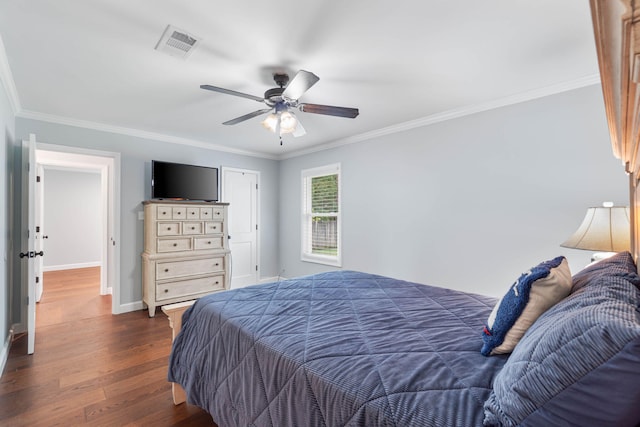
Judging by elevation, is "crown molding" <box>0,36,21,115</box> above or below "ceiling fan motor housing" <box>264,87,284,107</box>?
above

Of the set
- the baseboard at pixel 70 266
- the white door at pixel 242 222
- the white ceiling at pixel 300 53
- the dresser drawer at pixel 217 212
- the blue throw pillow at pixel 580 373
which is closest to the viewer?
the blue throw pillow at pixel 580 373

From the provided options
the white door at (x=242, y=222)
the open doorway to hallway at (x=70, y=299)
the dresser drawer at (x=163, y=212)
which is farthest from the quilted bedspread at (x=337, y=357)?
the white door at (x=242, y=222)

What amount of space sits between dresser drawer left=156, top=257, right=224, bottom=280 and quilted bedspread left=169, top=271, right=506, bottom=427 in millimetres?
2195

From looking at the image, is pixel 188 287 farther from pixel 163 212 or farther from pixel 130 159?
pixel 130 159

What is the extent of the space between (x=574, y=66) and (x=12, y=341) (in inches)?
224

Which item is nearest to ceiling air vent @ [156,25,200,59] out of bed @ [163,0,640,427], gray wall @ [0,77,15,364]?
gray wall @ [0,77,15,364]

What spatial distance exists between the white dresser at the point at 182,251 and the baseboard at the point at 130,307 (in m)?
0.19

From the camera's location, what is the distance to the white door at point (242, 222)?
16.6 ft

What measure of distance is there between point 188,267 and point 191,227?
0.54 m

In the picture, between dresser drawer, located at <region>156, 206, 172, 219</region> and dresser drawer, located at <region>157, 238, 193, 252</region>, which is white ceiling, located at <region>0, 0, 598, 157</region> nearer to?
dresser drawer, located at <region>156, 206, 172, 219</region>

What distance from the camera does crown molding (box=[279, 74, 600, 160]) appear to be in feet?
8.51

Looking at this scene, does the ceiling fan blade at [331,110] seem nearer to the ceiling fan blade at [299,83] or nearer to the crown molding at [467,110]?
the ceiling fan blade at [299,83]

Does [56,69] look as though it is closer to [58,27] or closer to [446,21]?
[58,27]

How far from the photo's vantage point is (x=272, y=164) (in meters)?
5.65
